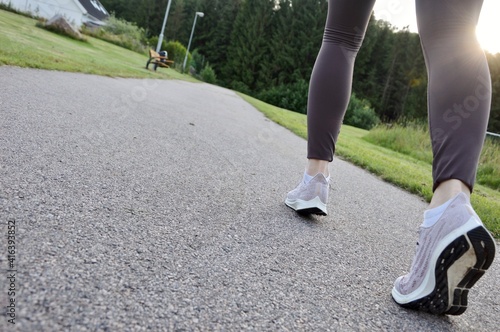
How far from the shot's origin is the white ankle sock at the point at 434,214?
89 cm

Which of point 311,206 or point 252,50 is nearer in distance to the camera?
point 311,206

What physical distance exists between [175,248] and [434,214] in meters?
0.66

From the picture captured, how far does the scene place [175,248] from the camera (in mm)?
932

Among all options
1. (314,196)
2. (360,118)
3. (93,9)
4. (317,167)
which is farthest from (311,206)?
(93,9)

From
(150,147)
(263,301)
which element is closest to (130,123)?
(150,147)

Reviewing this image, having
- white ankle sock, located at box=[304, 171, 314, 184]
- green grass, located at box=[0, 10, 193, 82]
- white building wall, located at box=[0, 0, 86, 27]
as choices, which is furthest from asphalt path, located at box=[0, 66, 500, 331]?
white building wall, located at box=[0, 0, 86, 27]

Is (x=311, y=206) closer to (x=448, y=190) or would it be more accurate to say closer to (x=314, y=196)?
(x=314, y=196)

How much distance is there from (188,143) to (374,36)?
36627mm

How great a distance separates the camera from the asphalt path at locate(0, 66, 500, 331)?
670mm

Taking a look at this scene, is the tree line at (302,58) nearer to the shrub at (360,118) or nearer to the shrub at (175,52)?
the shrub at (175,52)

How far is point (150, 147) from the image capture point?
2.05 metres

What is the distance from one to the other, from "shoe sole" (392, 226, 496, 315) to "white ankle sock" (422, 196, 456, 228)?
0.29 ft

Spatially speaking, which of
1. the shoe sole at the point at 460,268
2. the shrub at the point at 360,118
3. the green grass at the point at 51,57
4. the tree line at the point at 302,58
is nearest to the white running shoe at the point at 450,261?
the shoe sole at the point at 460,268

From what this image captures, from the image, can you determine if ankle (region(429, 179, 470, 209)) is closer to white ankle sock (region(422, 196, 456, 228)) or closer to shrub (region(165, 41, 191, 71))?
white ankle sock (region(422, 196, 456, 228))
